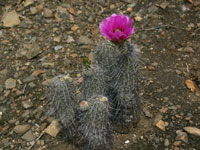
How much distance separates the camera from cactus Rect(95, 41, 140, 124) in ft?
6.55

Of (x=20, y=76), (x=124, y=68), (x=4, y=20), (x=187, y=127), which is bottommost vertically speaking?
(x=187, y=127)

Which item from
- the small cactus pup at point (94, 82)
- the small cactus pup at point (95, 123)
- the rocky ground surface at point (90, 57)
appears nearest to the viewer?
the small cactus pup at point (95, 123)

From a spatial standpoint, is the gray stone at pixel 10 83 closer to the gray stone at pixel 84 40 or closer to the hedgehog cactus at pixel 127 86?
the gray stone at pixel 84 40

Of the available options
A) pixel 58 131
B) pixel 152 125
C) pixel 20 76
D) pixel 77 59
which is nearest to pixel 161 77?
pixel 152 125

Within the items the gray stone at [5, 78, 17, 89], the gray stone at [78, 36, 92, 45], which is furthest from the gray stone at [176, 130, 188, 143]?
the gray stone at [5, 78, 17, 89]

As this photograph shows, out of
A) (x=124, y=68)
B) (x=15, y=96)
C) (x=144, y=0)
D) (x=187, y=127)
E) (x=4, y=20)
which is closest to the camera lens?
(x=124, y=68)

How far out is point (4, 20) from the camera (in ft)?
11.6

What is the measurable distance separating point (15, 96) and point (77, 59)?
74cm

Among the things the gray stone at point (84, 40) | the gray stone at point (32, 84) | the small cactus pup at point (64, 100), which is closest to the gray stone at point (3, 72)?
the gray stone at point (32, 84)

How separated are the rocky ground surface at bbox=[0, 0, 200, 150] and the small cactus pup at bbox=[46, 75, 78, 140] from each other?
11.2 inches

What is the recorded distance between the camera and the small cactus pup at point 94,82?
204 centimetres

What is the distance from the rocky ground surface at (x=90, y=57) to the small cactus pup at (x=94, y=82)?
0.50 m

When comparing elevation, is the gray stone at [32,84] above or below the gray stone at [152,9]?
below

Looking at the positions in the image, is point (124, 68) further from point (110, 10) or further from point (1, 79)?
point (110, 10)
